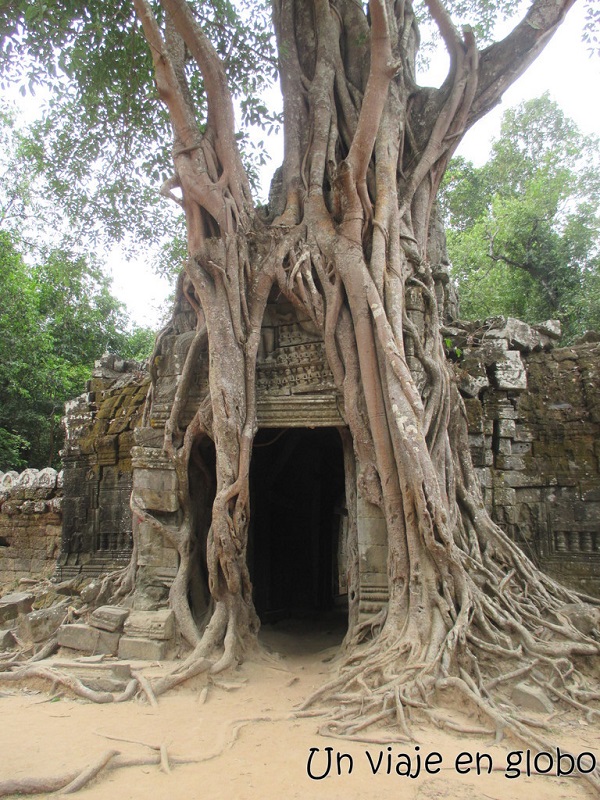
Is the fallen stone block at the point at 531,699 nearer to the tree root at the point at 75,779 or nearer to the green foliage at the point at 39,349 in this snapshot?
the tree root at the point at 75,779

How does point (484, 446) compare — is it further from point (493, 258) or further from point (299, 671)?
point (493, 258)

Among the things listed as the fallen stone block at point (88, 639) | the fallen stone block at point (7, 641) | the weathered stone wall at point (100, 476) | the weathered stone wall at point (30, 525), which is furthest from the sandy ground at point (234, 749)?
the weathered stone wall at point (30, 525)

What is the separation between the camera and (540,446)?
5.49 metres

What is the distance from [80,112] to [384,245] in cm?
436

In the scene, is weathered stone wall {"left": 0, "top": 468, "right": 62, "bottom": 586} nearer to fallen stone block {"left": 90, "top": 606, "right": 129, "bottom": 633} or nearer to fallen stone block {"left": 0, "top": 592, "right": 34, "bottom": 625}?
fallen stone block {"left": 0, "top": 592, "right": 34, "bottom": 625}

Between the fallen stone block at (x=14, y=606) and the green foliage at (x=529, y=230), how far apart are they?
8.58 meters

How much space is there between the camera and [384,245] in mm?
4660

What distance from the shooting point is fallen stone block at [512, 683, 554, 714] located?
315 cm

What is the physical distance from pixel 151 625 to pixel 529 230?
8.97 metres

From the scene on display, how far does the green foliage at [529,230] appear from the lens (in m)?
9.82

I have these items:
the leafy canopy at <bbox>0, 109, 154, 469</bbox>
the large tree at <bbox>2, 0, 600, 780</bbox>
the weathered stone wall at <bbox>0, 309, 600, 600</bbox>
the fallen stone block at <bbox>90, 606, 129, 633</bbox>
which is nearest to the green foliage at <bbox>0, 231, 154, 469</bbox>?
the leafy canopy at <bbox>0, 109, 154, 469</bbox>

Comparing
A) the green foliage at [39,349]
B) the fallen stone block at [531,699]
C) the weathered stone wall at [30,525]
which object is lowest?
the fallen stone block at [531,699]

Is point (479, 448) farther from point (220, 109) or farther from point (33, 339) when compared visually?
point (33, 339)

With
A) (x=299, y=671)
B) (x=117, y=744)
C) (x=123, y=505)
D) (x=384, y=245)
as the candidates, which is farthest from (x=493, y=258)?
(x=117, y=744)
